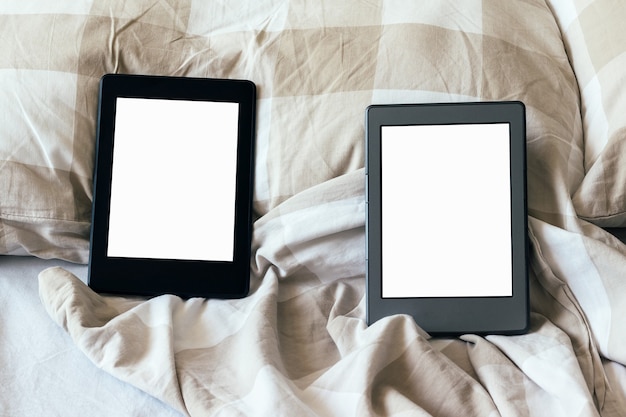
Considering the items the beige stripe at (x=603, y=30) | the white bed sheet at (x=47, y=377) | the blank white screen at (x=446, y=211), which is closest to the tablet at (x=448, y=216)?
the blank white screen at (x=446, y=211)

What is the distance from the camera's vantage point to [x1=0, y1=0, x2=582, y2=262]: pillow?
0.89 m

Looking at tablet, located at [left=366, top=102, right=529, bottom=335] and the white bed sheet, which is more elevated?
tablet, located at [left=366, top=102, right=529, bottom=335]

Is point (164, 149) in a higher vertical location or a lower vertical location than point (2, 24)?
lower

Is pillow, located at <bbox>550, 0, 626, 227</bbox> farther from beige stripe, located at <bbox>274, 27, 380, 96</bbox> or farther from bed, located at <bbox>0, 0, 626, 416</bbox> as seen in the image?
beige stripe, located at <bbox>274, 27, 380, 96</bbox>

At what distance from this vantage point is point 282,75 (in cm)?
92

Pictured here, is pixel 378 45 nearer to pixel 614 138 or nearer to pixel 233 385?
pixel 614 138

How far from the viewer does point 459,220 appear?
0.83m

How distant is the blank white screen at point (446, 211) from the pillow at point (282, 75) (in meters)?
0.06

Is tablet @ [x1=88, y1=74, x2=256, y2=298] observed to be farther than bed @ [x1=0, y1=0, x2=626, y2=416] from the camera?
Yes

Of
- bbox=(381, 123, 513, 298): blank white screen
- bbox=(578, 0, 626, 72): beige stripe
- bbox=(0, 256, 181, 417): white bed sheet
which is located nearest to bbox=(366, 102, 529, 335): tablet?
bbox=(381, 123, 513, 298): blank white screen

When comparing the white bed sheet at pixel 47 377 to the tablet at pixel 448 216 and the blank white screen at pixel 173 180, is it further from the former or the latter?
the tablet at pixel 448 216

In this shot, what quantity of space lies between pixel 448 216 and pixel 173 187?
1.05ft

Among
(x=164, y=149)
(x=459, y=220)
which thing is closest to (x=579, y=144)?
(x=459, y=220)

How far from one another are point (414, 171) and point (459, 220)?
74 mm
